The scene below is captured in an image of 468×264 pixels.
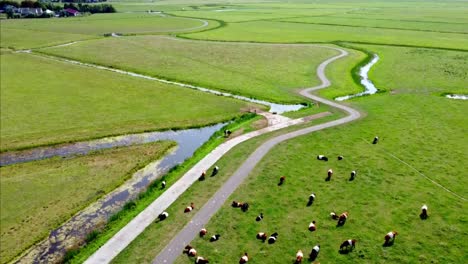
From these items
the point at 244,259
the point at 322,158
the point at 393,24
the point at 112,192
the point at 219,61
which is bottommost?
the point at 112,192

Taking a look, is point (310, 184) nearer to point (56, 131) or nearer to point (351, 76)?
point (56, 131)

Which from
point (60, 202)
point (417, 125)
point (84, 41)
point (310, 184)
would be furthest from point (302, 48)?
point (60, 202)

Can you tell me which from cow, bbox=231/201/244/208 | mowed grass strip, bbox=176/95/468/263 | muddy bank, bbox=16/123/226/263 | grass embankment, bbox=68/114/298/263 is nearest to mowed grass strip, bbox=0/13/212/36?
grass embankment, bbox=68/114/298/263

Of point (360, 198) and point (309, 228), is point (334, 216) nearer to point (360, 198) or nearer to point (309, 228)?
point (309, 228)

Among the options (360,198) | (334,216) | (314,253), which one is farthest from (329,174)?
(314,253)

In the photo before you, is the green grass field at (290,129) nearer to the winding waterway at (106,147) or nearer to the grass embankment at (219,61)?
the grass embankment at (219,61)

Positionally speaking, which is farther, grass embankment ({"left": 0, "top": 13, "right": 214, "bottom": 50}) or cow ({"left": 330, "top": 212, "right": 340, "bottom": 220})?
grass embankment ({"left": 0, "top": 13, "right": 214, "bottom": 50})

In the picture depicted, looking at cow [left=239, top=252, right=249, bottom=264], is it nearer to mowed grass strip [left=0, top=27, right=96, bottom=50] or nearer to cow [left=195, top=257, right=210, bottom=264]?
cow [left=195, top=257, right=210, bottom=264]
